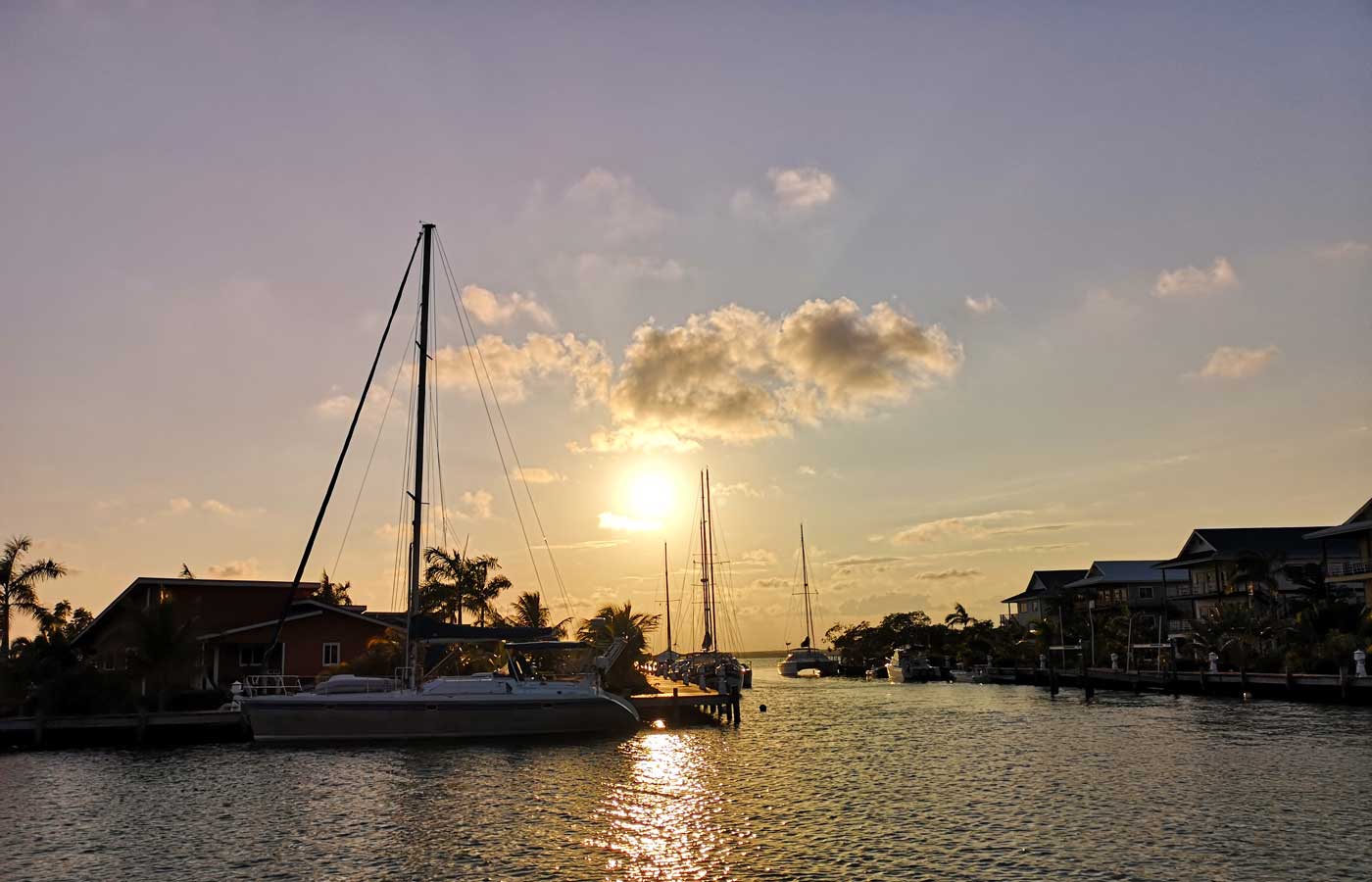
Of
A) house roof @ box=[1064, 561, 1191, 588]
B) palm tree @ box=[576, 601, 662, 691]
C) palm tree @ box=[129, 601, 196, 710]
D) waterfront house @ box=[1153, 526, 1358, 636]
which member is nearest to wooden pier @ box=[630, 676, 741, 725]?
palm tree @ box=[576, 601, 662, 691]

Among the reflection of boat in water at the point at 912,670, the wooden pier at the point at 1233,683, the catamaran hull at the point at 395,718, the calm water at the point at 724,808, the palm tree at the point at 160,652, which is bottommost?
the reflection of boat in water at the point at 912,670

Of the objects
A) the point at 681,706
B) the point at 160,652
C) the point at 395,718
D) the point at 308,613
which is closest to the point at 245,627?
the point at 308,613

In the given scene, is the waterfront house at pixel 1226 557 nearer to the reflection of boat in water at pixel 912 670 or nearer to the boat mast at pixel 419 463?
the reflection of boat in water at pixel 912 670

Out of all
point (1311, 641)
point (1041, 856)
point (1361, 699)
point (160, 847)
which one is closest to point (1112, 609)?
point (1311, 641)

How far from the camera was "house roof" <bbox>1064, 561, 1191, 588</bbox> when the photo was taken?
10719cm

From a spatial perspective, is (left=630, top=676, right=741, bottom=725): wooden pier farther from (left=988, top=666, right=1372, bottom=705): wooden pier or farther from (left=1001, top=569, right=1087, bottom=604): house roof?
(left=1001, top=569, right=1087, bottom=604): house roof

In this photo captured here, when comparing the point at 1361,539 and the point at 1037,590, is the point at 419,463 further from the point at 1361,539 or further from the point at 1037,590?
the point at 1037,590

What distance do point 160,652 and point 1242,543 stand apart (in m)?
82.8

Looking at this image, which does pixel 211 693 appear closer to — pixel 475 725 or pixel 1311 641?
pixel 475 725

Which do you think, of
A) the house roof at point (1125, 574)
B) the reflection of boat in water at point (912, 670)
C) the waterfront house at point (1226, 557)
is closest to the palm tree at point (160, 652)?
the waterfront house at point (1226, 557)

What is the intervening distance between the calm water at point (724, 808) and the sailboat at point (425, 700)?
1.37 meters

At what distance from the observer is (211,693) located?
168ft

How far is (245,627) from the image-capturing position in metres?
56.3

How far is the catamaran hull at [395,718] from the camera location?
42719 millimetres
